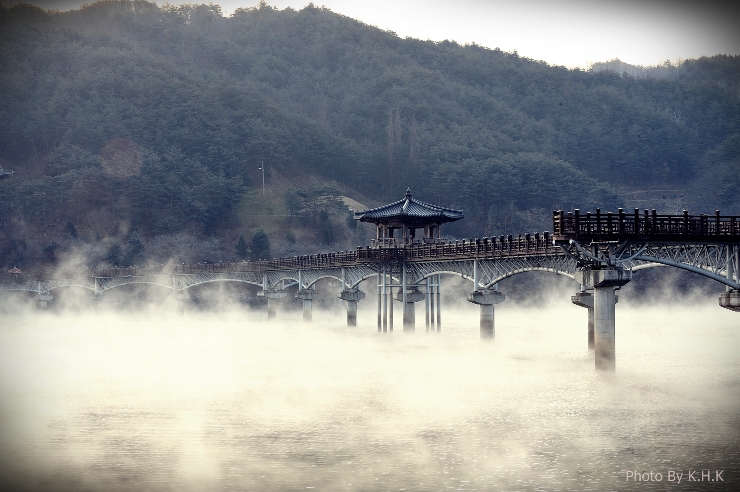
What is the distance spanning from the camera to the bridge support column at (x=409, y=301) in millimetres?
97062

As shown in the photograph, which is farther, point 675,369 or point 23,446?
point 675,369

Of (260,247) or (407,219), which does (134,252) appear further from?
(407,219)

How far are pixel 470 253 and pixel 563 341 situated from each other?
16324mm

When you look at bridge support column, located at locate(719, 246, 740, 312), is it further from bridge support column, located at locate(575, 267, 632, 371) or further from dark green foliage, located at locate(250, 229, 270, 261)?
dark green foliage, located at locate(250, 229, 270, 261)

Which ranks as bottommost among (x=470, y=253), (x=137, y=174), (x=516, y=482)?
(x=516, y=482)

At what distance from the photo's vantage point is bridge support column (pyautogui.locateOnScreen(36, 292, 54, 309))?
157375 mm

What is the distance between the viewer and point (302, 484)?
3184 centimetres

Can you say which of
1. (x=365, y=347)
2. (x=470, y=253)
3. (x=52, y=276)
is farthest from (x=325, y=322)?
(x=52, y=276)

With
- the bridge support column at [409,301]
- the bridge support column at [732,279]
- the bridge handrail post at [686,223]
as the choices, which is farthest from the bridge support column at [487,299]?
the bridge support column at [732,279]

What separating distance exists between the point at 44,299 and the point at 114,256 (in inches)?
854

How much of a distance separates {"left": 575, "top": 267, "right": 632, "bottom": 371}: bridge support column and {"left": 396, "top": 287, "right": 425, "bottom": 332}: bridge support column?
38550 millimetres

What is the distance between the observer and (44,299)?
518 feet

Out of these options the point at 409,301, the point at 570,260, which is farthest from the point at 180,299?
the point at 570,260

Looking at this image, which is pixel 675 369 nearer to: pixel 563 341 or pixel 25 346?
pixel 563 341
